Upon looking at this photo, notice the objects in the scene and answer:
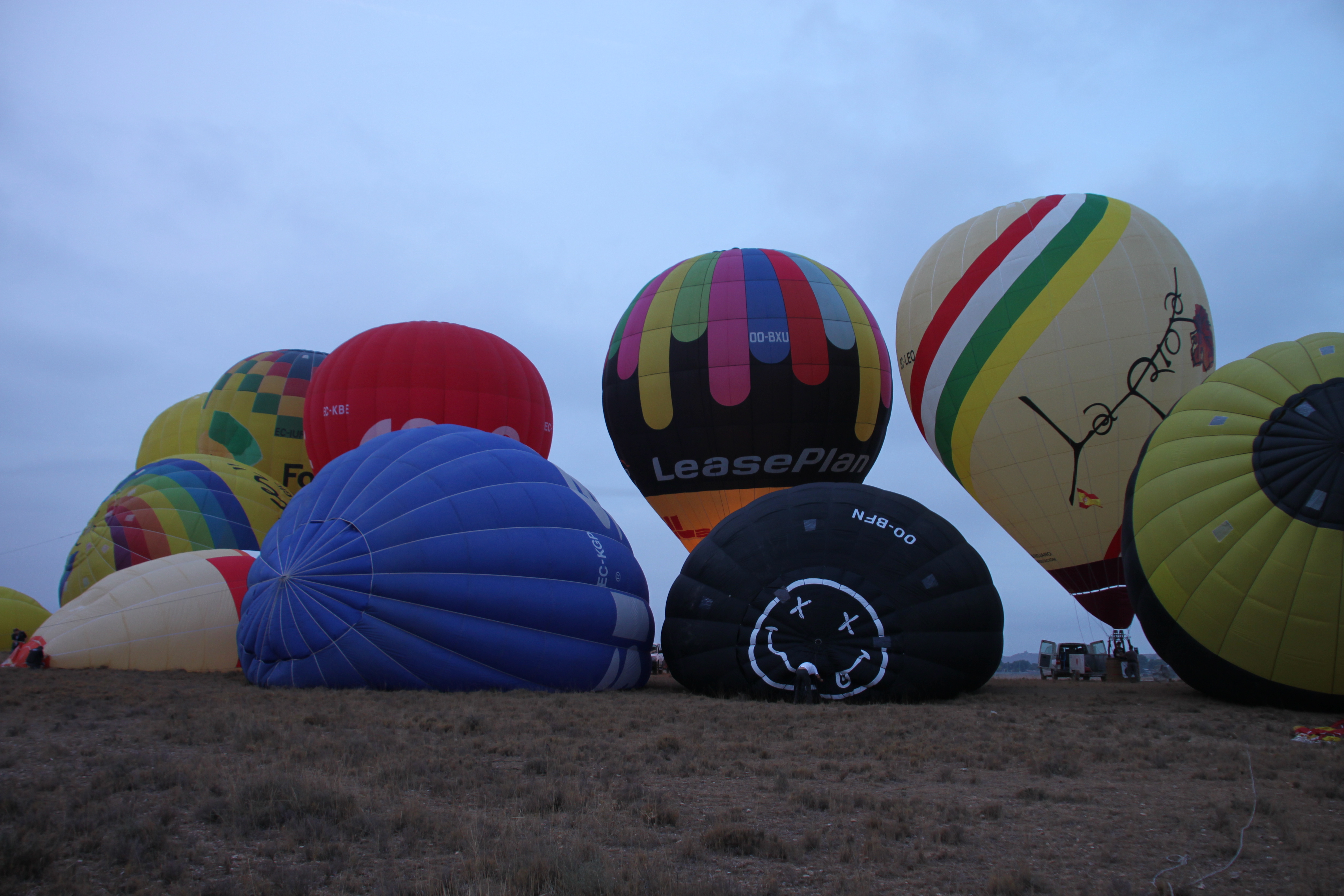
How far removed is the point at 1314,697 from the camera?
8391 mm

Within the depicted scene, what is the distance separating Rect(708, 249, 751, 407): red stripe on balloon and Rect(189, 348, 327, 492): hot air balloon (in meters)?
10.4

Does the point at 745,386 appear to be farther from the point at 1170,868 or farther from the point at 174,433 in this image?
the point at 174,433

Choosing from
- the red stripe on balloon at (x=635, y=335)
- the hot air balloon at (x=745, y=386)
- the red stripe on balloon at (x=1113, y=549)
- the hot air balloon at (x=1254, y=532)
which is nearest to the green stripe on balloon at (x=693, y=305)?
the hot air balloon at (x=745, y=386)

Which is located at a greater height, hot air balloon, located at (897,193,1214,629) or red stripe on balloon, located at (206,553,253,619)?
hot air balloon, located at (897,193,1214,629)

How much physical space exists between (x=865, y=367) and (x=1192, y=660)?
7887 mm

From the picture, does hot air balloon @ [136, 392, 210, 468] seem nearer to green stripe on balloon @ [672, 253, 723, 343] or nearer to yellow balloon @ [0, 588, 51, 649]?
yellow balloon @ [0, 588, 51, 649]

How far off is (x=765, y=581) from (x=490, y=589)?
2.80 meters

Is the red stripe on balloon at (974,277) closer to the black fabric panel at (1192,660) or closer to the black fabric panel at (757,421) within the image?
the black fabric panel at (757,421)

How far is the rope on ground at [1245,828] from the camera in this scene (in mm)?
3518

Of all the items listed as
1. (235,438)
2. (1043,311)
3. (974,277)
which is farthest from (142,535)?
(1043,311)

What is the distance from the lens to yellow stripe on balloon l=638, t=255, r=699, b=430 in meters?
15.8

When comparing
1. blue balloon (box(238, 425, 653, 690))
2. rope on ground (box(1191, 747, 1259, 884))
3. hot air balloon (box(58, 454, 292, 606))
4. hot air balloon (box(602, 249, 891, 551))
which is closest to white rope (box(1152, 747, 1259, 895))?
rope on ground (box(1191, 747, 1259, 884))

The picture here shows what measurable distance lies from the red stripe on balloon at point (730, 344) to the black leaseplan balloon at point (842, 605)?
17.5 ft

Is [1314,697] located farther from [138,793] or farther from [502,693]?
[138,793]
